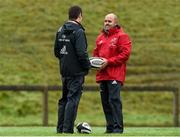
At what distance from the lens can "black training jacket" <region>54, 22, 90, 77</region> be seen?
43.8 feet

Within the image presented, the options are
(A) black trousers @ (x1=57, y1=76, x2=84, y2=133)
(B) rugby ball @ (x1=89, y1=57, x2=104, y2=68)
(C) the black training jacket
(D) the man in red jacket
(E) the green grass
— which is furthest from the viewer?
(E) the green grass

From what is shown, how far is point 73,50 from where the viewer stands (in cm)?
1345

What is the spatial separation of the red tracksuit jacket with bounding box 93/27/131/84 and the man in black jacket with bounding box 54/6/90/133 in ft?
1.91

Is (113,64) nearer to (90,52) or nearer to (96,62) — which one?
(96,62)

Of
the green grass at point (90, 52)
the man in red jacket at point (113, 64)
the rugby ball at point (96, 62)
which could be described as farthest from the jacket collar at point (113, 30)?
the green grass at point (90, 52)

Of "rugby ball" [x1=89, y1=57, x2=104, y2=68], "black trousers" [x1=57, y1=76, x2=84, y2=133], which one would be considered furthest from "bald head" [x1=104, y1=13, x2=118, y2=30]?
"black trousers" [x1=57, y1=76, x2=84, y2=133]

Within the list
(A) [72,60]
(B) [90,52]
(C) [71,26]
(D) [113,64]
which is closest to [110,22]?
(D) [113,64]

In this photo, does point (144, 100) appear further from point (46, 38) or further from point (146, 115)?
point (46, 38)

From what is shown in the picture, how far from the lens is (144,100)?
25203mm

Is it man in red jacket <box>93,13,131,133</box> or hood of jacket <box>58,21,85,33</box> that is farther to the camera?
man in red jacket <box>93,13,131,133</box>

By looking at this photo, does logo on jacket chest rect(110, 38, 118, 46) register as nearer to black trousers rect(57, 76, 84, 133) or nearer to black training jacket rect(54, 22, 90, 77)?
black training jacket rect(54, 22, 90, 77)

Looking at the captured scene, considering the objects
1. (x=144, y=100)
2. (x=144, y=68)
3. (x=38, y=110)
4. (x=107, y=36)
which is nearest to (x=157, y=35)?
(x=144, y=68)

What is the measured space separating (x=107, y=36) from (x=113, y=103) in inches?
41.7

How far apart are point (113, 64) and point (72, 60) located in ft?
2.66
